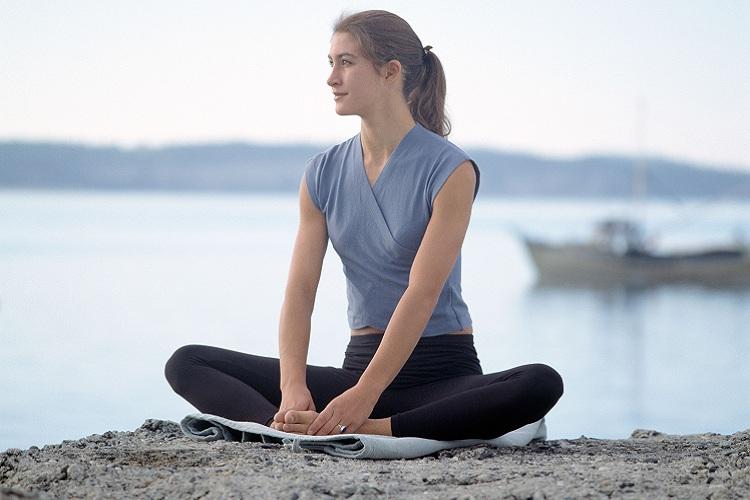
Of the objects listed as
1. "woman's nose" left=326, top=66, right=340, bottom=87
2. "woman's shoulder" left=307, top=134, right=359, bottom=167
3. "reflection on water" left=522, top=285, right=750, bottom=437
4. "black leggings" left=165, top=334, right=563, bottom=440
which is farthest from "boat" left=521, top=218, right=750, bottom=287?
"woman's nose" left=326, top=66, right=340, bottom=87

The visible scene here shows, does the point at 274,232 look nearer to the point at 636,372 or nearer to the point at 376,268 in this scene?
the point at 636,372

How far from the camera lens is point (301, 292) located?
255 centimetres

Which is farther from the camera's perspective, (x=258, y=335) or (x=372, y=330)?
(x=258, y=335)

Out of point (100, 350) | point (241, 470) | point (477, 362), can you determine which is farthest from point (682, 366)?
point (241, 470)

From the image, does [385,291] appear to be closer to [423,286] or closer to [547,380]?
[423,286]

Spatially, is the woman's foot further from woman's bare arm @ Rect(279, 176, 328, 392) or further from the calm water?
the calm water

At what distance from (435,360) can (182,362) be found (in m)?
0.56

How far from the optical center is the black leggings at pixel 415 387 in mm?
2342

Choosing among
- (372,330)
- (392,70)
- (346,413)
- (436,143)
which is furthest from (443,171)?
(346,413)

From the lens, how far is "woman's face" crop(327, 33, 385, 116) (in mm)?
2471

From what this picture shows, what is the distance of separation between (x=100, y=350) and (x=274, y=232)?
76.8 ft

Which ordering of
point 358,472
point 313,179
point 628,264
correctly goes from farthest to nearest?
point 628,264, point 313,179, point 358,472

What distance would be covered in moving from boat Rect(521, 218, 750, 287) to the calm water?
44 cm

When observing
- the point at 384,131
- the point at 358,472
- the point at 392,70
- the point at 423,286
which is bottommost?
the point at 358,472
